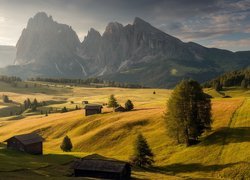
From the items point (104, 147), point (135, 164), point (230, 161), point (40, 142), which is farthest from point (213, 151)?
point (40, 142)

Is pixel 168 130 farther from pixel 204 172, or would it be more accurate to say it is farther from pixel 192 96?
pixel 204 172

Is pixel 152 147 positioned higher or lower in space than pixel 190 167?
higher

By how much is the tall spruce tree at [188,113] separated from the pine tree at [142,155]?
11.2m

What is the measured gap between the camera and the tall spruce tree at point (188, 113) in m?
82.1

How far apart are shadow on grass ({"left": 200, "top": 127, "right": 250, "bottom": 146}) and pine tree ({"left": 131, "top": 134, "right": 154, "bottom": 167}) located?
13.2 m

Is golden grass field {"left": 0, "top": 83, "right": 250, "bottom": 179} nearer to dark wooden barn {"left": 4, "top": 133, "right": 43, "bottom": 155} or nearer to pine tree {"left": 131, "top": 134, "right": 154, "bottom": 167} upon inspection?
pine tree {"left": 131, "top": 134, "right": 154, "bottom": 167}

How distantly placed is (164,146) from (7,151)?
36.8m

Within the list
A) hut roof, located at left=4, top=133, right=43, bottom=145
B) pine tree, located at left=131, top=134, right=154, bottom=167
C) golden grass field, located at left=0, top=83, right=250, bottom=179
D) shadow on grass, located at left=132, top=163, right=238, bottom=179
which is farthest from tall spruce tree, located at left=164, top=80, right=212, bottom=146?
hut roof, located at left=4, top=133, right=43, bottom=145

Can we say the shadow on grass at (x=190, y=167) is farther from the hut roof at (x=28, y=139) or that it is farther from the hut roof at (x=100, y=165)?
the hut roof at (x=28, y=139)

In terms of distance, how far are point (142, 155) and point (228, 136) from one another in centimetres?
2055

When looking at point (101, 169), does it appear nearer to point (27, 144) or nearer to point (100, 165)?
point (100, 165)

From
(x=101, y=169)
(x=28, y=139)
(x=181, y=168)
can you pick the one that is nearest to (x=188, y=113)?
(x=181, y=168)

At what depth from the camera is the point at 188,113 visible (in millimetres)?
82938

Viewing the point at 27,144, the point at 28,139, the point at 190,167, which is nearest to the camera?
the point at 190,167
